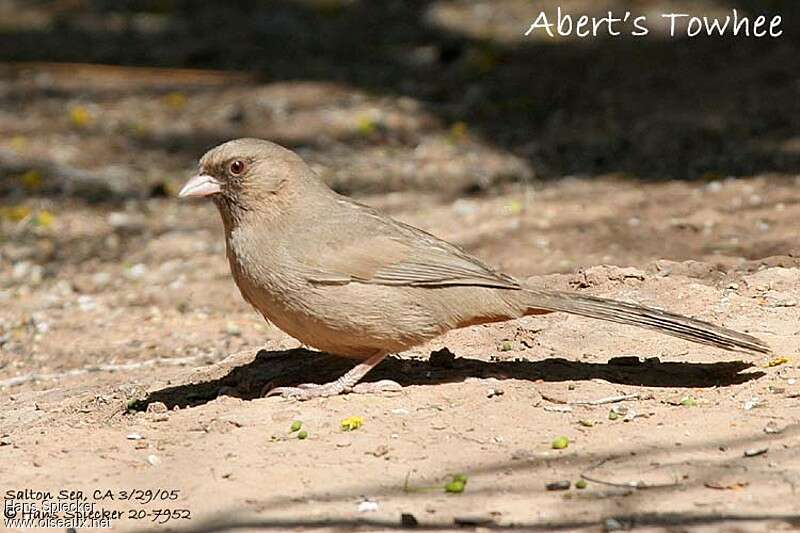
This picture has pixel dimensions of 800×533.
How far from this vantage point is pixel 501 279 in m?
5.68

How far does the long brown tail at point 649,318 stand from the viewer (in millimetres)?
5379

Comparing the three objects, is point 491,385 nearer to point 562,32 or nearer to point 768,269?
point 768,269

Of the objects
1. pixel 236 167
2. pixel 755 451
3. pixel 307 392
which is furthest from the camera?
pixel 236 167

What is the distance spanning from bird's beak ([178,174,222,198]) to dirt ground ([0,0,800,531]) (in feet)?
3.03

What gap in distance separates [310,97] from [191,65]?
189 centimetres

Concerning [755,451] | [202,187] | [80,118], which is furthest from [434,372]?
[80,118]

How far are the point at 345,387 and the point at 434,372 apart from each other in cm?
47

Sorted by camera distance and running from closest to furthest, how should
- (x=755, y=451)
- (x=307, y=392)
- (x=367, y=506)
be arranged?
(x=367, y=506) → (x=755, y=451) → (x=307, y=392)

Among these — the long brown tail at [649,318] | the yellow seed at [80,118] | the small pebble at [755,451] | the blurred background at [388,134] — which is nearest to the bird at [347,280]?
the long brown tail at [649,318]

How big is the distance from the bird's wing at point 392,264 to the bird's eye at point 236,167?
509 millimetres

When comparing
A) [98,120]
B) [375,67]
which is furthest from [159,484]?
[375,67]

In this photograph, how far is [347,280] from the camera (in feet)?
18.3

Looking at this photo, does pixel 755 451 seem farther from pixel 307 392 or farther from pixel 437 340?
pixel 437 340

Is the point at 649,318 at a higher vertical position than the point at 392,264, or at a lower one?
lower
